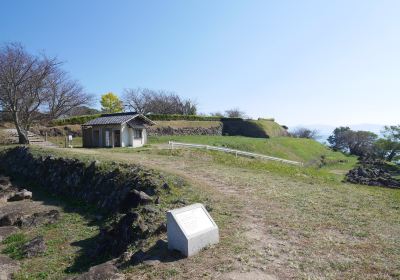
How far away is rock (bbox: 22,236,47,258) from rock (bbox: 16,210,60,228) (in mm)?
2525

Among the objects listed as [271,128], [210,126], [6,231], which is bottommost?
[6,231]

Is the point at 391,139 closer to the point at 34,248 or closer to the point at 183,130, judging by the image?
the point at 183,130

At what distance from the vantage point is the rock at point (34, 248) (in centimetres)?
1064

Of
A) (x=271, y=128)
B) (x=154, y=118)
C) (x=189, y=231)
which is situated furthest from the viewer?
(x=271, y=128)

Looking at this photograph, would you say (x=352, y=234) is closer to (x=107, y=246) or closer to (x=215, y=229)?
(x=215, y=229)

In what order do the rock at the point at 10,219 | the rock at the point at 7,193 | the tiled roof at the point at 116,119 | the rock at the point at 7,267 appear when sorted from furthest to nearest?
the tiled roof at the point at 116,119
the rock at the point at 7,193
the rock at the point at 10,219
the rock at the point at 7,267

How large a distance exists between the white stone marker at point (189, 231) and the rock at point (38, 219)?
321 inches

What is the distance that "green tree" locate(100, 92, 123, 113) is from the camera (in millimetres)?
75562

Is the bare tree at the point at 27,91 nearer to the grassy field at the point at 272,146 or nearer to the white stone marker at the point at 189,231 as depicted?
the grassy field at the point at 272,146

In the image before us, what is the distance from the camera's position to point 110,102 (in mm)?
76562

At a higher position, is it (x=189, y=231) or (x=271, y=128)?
(x=271, y=128)

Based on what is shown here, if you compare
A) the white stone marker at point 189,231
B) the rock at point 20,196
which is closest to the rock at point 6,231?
the rock at point 20,196

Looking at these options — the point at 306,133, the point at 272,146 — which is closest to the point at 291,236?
the point at 272,146

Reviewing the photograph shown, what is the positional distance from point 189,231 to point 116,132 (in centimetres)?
2593
